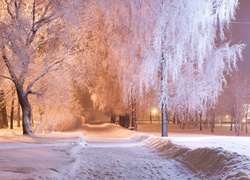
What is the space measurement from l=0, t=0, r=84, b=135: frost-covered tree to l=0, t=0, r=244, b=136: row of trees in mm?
49

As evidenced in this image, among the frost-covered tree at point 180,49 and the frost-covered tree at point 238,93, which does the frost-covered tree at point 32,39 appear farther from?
the frost-covered tree at point 238,93

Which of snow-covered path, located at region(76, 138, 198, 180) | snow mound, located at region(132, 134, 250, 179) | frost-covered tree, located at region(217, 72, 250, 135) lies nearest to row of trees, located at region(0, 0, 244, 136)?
snow mound, located at region(132, 134, 250, 179)

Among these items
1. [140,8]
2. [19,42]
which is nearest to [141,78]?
[140,8]

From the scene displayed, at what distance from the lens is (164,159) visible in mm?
12703

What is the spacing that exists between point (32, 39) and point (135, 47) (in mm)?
5947

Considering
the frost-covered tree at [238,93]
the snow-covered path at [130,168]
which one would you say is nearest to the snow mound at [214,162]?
the snow-covered path at [130,168]

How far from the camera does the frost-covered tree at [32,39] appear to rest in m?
17.9

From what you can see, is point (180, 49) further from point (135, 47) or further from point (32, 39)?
point (32, 39)

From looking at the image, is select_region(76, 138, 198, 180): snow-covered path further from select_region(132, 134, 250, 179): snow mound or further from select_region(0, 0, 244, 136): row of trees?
select_region(0, 0, 244, 136): row of trees

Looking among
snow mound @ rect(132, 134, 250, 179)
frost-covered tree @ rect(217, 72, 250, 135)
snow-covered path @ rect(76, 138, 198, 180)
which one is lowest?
snow-covered path @ rect(76, 138, 198, 180)

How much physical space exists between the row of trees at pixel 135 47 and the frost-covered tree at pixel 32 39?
5 centimetres

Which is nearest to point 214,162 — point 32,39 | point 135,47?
point 135,47

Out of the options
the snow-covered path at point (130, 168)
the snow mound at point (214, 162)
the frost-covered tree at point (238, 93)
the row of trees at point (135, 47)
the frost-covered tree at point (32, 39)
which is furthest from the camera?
the frost-covered tree at point (238, 93)

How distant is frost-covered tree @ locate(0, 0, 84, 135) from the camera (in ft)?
58.6
